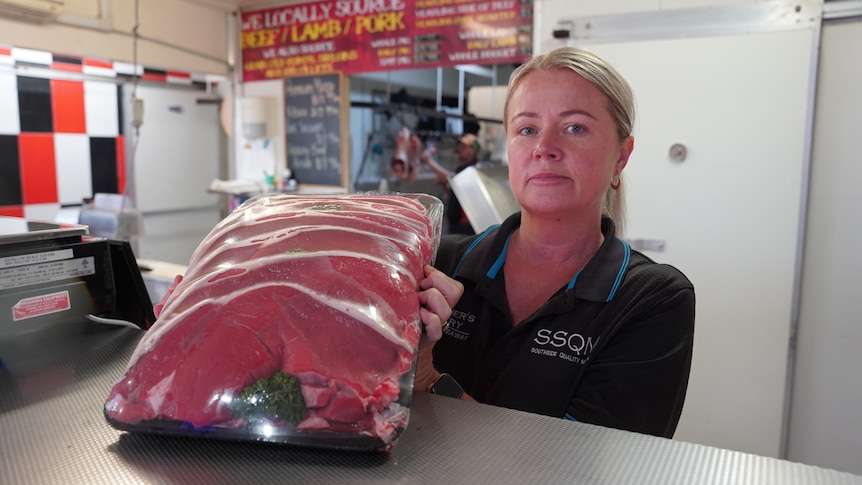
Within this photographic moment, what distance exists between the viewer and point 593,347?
3.47 feet

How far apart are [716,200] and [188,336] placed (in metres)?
2.55

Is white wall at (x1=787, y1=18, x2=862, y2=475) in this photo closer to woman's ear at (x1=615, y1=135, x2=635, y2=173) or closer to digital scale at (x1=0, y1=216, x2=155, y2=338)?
woman's ear at (x1=615, y1=135, x2=635, y2=173)

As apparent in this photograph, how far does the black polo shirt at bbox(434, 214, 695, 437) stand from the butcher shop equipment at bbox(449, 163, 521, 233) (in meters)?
0.75

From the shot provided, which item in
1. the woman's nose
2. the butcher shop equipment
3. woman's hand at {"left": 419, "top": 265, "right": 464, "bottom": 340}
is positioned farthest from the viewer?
the butcher shop equipment

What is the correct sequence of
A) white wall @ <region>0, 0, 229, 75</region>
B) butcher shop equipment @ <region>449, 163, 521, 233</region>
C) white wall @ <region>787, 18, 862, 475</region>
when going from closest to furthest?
1. butcher shop equipment @ <region>449, 163, 521, 233</region>
2. white wall @ <region>787, 18, 862, 475</region>
3. white wall @ <region>0, 0, 229, 75</region>

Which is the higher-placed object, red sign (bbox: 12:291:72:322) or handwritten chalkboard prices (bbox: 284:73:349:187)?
handwritten chalkboard prices (bbox: 284:73:349:187)

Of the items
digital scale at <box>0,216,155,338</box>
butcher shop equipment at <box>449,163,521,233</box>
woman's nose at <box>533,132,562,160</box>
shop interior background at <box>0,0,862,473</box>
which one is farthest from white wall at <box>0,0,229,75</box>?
woman's nose at <box>533,132,562,160</box>

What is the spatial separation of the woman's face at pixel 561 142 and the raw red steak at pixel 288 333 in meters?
0.51

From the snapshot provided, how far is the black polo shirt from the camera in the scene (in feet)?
3.26

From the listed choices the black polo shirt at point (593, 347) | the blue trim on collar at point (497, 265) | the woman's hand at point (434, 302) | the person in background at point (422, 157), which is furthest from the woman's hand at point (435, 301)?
the person in background at point (422, 157)

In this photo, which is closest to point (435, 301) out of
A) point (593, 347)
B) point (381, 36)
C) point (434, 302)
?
point (434, 302)

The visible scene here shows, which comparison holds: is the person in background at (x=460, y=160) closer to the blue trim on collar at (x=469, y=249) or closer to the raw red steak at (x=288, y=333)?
the blue trim on collar at (x=469, y=249)

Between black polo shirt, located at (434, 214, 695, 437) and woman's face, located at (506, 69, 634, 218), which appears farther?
woman's face, located at (506, 69, 634, 218)

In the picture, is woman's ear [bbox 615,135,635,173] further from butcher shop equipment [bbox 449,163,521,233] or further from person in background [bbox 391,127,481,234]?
person in background [bbox 391,127,481,234]
